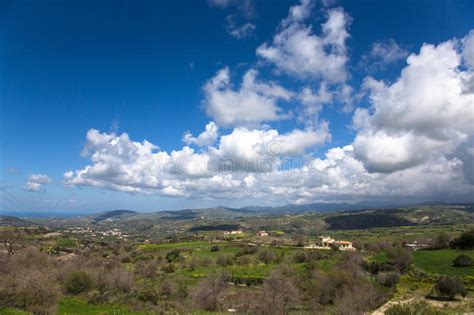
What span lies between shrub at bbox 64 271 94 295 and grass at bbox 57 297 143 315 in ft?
18.3

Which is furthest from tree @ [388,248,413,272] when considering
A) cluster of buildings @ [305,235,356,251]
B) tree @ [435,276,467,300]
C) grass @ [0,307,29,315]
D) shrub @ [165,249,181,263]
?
grass @ [0,307,29,315]

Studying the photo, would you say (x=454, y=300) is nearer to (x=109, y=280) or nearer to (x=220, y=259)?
(x=109, y=280)

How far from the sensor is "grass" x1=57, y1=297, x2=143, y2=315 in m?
33.1

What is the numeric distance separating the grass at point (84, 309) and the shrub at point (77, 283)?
5.58m

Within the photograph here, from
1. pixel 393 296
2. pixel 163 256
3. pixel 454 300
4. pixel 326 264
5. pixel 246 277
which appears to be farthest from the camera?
pixel 163 256

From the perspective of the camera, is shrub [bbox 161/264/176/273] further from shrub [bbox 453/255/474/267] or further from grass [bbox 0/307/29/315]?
shrub [bbox 453/255/474/267]

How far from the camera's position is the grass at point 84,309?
33.1 meters

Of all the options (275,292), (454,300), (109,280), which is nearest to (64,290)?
(109,280)

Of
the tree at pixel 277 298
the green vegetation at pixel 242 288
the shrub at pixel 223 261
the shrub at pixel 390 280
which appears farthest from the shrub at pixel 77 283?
the shrub at pixel 223 261

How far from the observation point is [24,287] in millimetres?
31125

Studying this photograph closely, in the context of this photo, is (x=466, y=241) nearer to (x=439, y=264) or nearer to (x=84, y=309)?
(x=439, y=264)

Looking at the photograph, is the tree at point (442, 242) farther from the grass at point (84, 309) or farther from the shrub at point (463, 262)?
the grass at point (84, 309)

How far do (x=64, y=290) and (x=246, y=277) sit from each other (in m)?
32.4

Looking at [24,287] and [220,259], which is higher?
[24,287]
